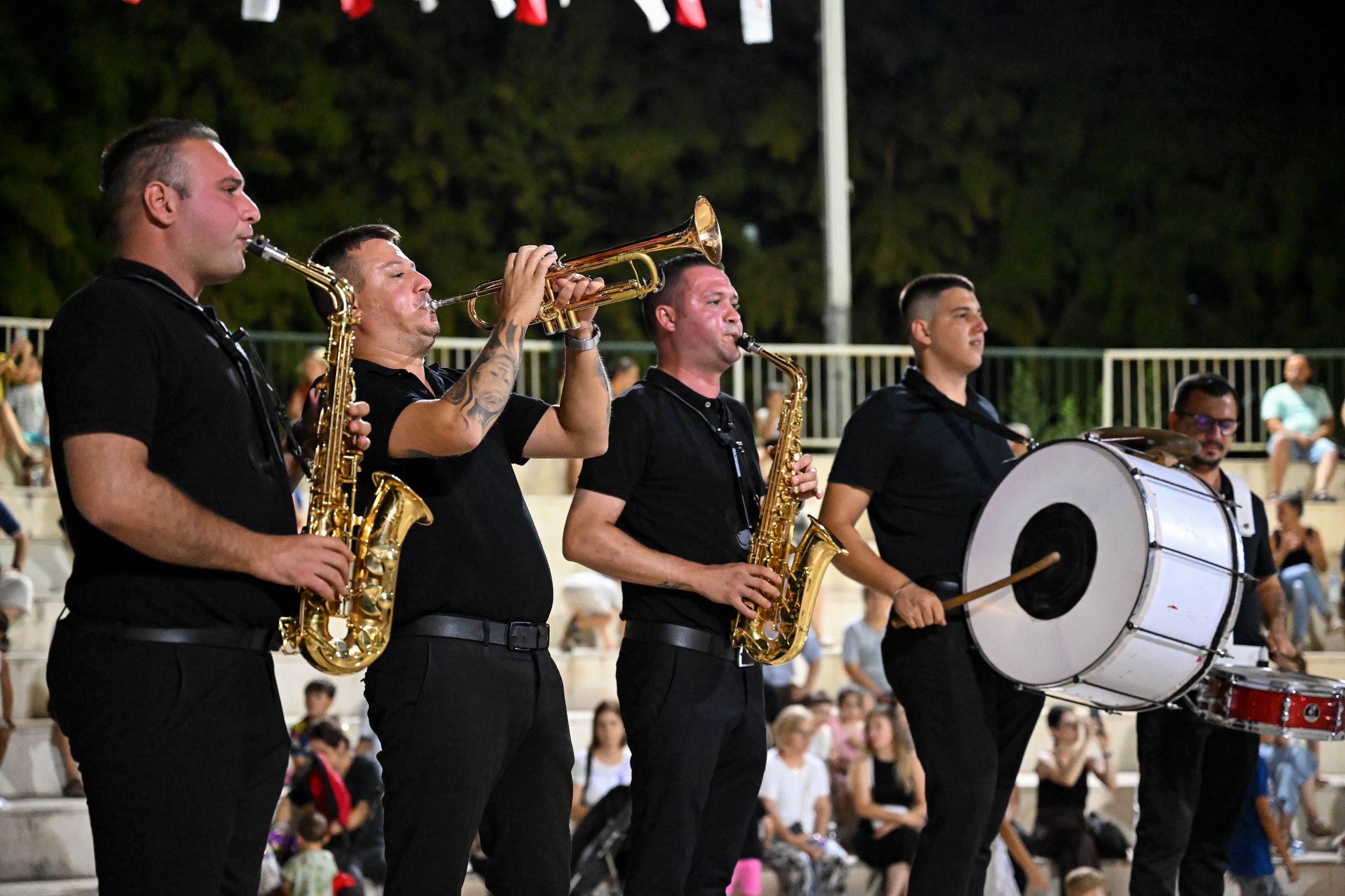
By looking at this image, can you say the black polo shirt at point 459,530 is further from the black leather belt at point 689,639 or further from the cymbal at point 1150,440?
the cymbal at point 1150,440

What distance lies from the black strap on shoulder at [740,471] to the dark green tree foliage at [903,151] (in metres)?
11.8

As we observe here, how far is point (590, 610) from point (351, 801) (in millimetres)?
2497

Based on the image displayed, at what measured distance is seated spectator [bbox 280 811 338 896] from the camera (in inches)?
267

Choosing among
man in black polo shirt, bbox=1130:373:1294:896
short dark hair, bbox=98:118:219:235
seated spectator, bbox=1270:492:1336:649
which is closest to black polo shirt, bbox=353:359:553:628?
short dark hair, bbox=98:118:219:235

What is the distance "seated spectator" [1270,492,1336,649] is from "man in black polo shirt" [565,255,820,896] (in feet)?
21.8

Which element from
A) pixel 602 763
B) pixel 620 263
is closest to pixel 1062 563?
pixel 620 263

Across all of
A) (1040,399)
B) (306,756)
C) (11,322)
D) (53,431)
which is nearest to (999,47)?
(1040,399)

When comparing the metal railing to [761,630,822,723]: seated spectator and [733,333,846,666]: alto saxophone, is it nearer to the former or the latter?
[761,630,822,723]: seated spectator

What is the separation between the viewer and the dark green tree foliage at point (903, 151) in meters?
16.4

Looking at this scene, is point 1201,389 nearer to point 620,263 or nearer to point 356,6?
point 620,263

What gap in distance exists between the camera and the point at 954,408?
5020 mm

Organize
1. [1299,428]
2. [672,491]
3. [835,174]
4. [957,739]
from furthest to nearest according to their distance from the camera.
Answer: [835,174] → [1299,428] → [957,739] → [672,491]

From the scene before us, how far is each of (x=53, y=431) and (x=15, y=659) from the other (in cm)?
582

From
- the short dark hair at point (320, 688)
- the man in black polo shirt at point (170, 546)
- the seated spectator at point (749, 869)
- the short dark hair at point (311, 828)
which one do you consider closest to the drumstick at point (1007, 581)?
the seated spectator at point (749, 869)
